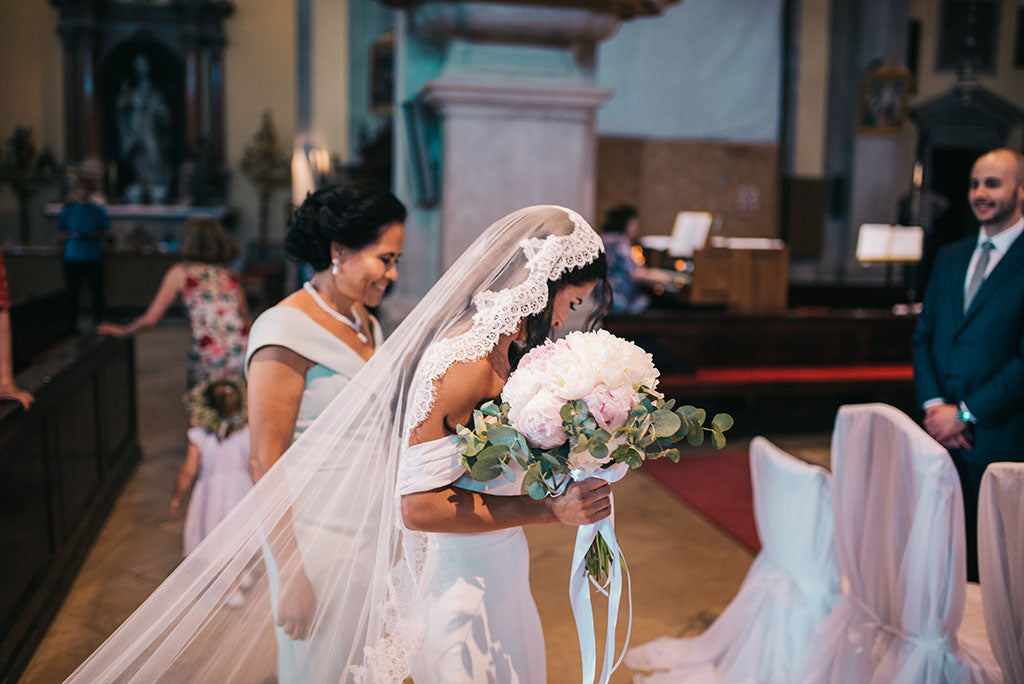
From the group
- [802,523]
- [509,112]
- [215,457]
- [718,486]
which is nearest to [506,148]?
[509,112]

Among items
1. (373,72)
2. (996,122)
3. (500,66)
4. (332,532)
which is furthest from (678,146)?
(332,532)

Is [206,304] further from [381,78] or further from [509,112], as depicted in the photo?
[381,78]

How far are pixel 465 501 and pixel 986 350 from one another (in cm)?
225

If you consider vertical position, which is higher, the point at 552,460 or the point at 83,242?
the point at 552,460

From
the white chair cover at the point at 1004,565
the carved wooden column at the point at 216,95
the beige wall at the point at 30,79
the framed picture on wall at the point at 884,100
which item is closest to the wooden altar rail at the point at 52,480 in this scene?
the white chair cover at the point at 1004,565

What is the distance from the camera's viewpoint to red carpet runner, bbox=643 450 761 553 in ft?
14.6

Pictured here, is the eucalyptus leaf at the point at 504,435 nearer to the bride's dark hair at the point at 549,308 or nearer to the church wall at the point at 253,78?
the bride's dark hair at the point at 549,308

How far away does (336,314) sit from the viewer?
2084 millimetres

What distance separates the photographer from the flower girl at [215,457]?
3.64m

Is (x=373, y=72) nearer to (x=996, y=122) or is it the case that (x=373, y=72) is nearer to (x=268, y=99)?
(x=268, y=99)

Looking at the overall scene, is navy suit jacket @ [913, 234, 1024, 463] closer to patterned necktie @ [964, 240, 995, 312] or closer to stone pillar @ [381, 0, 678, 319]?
patterned necktie @ [964, 240, 995, 312]

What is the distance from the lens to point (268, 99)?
14.4m

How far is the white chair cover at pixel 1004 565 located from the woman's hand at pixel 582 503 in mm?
1113

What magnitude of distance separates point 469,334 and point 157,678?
3.04 ft
